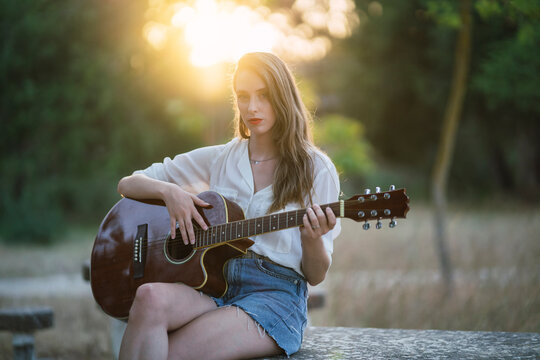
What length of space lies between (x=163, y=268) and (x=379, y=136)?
77.7 feet

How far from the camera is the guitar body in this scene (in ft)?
8.44

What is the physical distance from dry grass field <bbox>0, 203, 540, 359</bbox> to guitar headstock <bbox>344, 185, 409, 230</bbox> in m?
2.12

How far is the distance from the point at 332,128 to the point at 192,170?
6.44 m

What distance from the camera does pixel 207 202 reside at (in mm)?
2676

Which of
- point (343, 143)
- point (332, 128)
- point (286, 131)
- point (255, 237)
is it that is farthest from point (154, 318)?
point (343, 143)

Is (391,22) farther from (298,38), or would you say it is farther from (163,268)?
(163,268)

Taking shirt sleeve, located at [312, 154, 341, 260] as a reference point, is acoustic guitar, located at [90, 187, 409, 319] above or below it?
below

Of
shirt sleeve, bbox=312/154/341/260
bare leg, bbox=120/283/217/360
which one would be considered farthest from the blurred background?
bare leg, bbox=120/283/217/360

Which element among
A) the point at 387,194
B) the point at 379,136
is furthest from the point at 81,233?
the point at 379,136

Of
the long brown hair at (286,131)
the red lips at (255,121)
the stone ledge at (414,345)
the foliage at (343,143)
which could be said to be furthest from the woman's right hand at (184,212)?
the foliage at (343,143)

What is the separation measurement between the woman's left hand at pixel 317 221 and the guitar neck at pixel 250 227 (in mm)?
38

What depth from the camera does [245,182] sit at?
281cm

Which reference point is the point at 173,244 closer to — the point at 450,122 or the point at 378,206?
the point at 378,206

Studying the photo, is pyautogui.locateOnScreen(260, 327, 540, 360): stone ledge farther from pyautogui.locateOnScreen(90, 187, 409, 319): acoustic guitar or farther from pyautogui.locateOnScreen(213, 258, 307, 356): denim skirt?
pyautogui.locateOnScreen(90, 187, 409, 319): acoustic guitar
